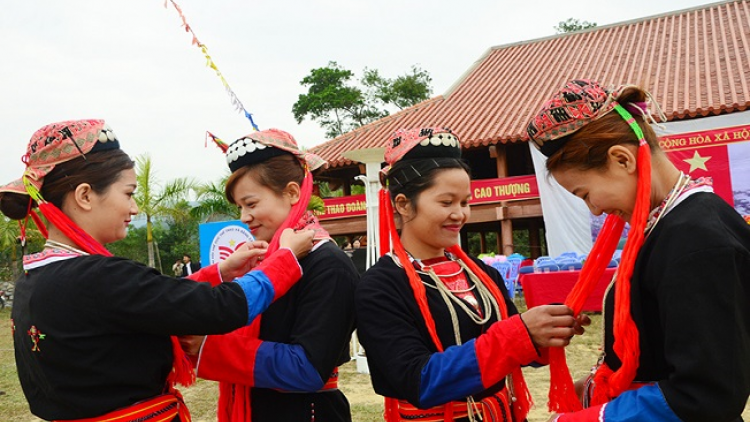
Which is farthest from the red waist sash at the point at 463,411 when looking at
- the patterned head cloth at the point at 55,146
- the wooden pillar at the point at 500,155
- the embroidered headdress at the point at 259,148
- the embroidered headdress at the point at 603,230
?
the wooden pillar at the point at 500,155

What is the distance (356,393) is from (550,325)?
4566 millimetres

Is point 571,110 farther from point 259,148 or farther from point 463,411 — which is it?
point 259,148

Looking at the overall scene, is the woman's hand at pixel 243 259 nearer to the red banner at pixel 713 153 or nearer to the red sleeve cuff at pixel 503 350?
the red sleeve cuff at pixel 503 350

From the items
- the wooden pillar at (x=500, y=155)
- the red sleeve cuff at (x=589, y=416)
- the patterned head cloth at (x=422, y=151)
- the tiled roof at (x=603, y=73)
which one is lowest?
the red sleeve cuff at (x=589, y=416)

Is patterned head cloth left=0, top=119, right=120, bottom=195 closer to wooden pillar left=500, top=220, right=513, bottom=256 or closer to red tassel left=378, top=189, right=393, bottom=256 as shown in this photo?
red tassel left=378, top=189, right=393, bottom=256

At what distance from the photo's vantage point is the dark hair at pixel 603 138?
1.40m

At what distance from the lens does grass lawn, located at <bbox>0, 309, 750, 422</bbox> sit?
203 inches

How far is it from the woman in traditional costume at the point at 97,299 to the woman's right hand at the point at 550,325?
0.73 metres

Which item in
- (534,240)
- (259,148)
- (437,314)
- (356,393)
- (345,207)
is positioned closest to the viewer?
(437,314)

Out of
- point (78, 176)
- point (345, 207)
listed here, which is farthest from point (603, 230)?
point (345, 207)

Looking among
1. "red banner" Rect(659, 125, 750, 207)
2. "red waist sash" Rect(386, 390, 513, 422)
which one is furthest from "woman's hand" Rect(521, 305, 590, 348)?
"red banner" Rect(659, 125, 750, 207)

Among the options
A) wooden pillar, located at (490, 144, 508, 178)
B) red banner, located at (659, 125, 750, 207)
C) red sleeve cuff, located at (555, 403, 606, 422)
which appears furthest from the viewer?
wooden pillar, located at (490, 144, 508, 178)

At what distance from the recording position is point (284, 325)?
1934 mm

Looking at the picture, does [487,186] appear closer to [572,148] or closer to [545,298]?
[545,298]
